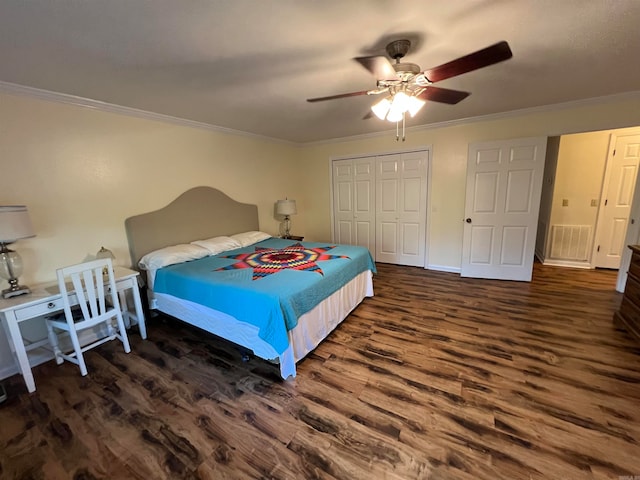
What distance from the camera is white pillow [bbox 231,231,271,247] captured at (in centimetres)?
374

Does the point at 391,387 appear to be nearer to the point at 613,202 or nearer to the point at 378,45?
the point at 378,45

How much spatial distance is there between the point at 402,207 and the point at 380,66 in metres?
3.18

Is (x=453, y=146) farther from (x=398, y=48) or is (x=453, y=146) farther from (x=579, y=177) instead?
(x=398, y=48)

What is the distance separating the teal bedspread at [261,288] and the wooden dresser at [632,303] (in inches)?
99.3

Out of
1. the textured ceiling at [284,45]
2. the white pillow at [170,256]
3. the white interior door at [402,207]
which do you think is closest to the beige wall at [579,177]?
the textured ceiling at [284,45]

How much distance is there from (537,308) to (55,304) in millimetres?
4665

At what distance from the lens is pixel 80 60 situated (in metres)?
1.80

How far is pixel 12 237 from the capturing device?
6.26 ft

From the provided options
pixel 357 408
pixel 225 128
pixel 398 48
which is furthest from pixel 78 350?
pixel 398 48

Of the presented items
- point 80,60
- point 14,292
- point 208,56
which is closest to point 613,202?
point 208,56

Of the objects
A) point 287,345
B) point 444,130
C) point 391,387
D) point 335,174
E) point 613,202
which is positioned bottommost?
point 391,387

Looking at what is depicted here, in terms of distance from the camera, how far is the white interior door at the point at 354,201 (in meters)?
4.82

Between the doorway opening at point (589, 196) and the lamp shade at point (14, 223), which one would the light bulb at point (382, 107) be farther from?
the doorway opening at point (589, 196)

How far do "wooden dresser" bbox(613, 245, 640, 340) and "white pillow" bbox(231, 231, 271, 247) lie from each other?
13.7 feet
